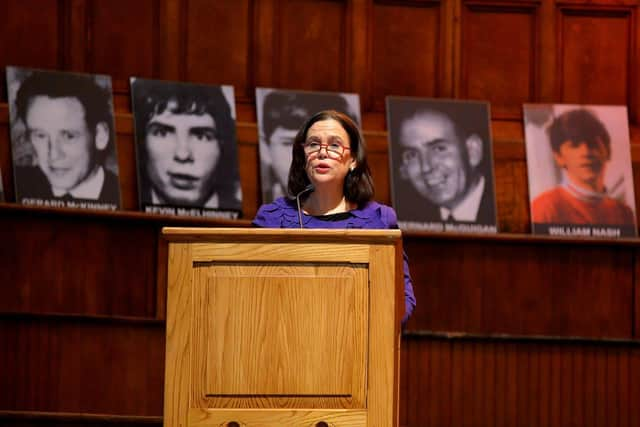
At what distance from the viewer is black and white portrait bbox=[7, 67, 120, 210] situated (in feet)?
17.4

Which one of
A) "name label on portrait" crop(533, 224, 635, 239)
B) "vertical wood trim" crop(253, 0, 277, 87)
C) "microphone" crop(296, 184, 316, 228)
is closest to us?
"microphone" crop(296, 184, 316, 228)

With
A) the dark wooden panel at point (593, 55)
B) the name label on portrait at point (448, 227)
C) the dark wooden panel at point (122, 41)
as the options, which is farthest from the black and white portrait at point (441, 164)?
the dark wooden panel at point (122, 41)

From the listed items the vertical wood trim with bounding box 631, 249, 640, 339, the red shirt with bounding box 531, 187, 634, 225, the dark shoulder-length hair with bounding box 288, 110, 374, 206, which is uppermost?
the red shirt with bounding box 531, 187, 634, 225

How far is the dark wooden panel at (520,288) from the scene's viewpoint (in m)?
5.56

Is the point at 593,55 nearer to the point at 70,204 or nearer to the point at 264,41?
the point at 264,41

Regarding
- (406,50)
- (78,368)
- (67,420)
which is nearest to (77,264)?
(78,368)

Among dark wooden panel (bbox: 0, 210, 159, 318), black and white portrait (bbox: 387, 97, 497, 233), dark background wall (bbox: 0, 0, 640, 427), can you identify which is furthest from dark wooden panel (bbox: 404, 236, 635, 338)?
dark wooden panel (bbox: 0, 210, 159, 318)

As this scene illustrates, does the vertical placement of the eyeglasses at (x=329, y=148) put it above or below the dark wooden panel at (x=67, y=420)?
above

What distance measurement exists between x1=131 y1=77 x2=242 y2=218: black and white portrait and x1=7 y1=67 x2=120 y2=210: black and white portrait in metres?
0.14

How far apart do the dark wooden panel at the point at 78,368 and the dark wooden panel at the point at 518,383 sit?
1.14 metres

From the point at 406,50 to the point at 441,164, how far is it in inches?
23.9

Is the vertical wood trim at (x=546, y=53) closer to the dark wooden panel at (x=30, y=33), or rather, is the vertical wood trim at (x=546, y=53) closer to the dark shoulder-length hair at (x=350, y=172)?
the dark wooden panel at (x=30, y=33)

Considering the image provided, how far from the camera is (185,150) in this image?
5.50 meters

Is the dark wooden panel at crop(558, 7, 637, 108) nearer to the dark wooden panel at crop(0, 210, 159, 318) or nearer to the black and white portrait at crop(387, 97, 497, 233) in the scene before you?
the black and white portrait at crop(387, 97, 497, 233)
